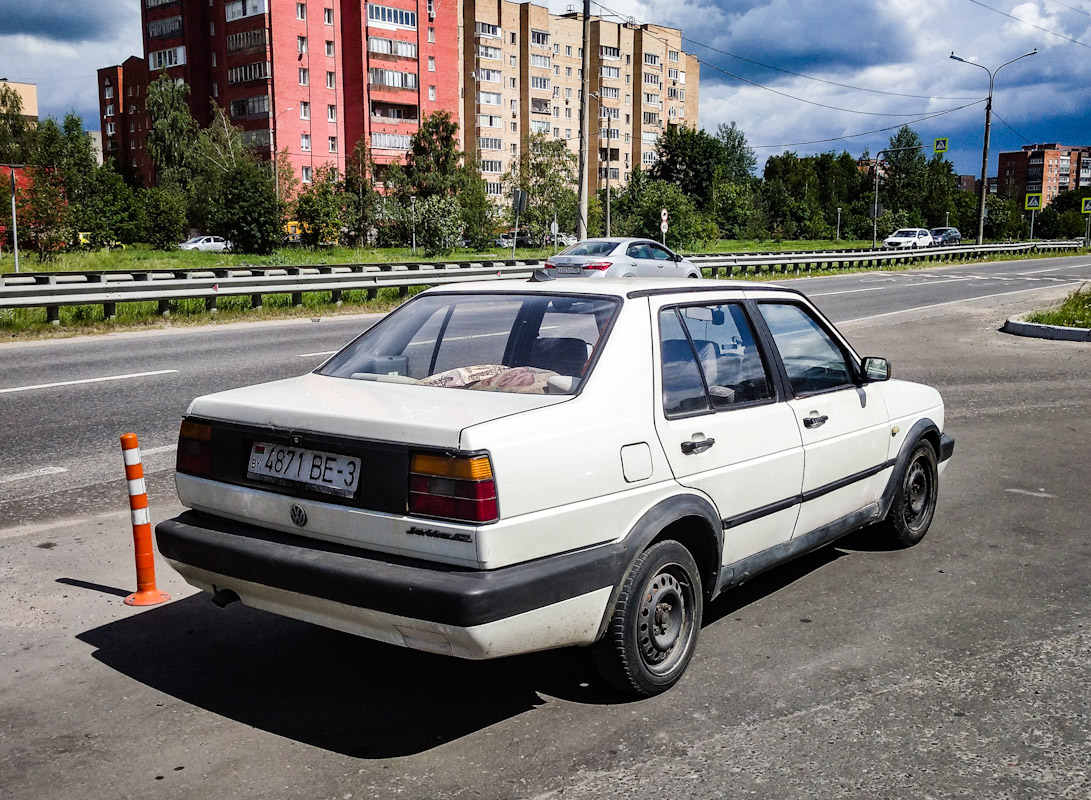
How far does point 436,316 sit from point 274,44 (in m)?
77.6

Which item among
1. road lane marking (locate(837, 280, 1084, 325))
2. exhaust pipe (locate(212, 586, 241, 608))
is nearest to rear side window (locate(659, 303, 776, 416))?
exhaust pipe (locate(212, 586, 241, 608))

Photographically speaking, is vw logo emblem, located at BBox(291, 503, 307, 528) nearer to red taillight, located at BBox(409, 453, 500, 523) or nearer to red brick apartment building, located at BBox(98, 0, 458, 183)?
red taillight, located at BBox(409, 453, 500, 523)

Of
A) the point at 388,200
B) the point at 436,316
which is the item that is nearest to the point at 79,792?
the point at 436,316

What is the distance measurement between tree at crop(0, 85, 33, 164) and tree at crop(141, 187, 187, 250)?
94.0ft

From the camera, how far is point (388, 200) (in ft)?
212

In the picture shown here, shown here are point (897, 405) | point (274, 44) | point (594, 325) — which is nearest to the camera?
point (594, 325)

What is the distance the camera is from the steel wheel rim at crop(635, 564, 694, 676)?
3.79 meters

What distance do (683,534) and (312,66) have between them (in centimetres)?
8051

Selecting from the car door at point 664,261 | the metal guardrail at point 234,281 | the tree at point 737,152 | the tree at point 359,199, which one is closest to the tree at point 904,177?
the tree at point 737,152

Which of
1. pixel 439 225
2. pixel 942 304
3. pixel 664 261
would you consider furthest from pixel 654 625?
pixel 439 225

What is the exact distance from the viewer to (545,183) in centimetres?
6738

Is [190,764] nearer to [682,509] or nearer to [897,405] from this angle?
[682,509]

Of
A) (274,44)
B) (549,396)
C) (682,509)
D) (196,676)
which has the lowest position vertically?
(196,676)

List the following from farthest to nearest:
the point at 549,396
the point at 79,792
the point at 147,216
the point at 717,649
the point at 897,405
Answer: the point at 147,216 < the point at 897,405 < the point at 717,649 < the point at 549,396 < the point at 79,792
